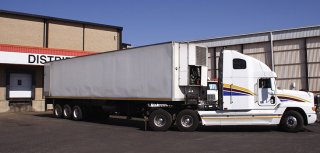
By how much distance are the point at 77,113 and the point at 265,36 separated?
18.2 m

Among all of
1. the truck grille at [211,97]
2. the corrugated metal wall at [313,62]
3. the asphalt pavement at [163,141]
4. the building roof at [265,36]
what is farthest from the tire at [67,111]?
the corrugated metal wall at [313,62]

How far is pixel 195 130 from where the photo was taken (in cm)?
1642

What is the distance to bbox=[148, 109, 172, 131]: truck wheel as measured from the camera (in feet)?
53.8

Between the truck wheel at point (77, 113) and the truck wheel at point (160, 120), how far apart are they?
6820 mm

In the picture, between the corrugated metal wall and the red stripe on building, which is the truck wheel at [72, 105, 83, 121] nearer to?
the red stripe on building

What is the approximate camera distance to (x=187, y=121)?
1609 cm

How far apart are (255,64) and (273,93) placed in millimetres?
1439

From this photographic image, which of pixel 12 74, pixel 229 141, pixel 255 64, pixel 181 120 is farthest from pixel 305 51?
pixel 12 74

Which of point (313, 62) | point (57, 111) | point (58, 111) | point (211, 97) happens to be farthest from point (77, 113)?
point (313, 62)

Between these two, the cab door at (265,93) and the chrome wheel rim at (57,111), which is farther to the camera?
the chrome wheel rim at (57,111)

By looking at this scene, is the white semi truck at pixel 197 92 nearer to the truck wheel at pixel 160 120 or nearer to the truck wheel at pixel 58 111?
the truck wheel at pixel 160 120

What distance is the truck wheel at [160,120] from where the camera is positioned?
16.4 metres

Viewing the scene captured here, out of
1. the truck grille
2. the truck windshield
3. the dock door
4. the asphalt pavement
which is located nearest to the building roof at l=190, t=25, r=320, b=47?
the asphalt pavement

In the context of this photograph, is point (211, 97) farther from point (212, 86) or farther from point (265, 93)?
point (265, 93)
